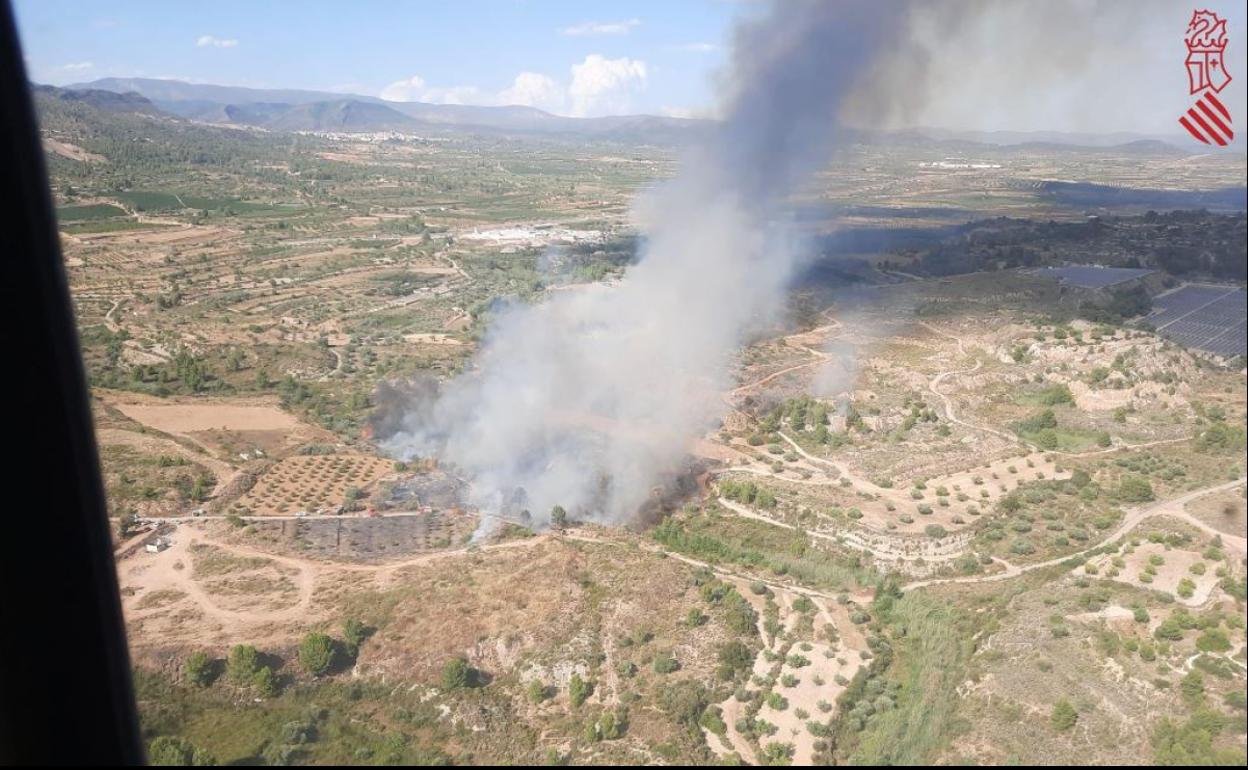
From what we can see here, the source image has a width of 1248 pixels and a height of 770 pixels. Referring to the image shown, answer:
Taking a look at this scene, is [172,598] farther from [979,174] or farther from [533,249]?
[979,174]

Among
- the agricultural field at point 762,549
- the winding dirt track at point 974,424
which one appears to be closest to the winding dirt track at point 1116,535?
A: the agricultural field at point 762,549

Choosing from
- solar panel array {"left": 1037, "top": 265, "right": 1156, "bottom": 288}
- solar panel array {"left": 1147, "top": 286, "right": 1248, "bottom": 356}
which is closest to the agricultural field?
solar panel array {"left": 1147, "top": 286, "right": 1248, "bottom": 356}

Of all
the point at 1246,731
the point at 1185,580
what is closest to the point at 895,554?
the point at 1185,580

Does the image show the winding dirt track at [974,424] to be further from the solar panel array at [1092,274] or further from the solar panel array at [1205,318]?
the solar panel array at [1092,274]

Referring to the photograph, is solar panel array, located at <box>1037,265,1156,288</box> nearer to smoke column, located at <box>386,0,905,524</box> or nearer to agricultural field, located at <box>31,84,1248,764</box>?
agricultural field, located at <box>31,84,1248,764</box>

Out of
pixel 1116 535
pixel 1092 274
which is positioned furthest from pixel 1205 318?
pixel 1092 274
